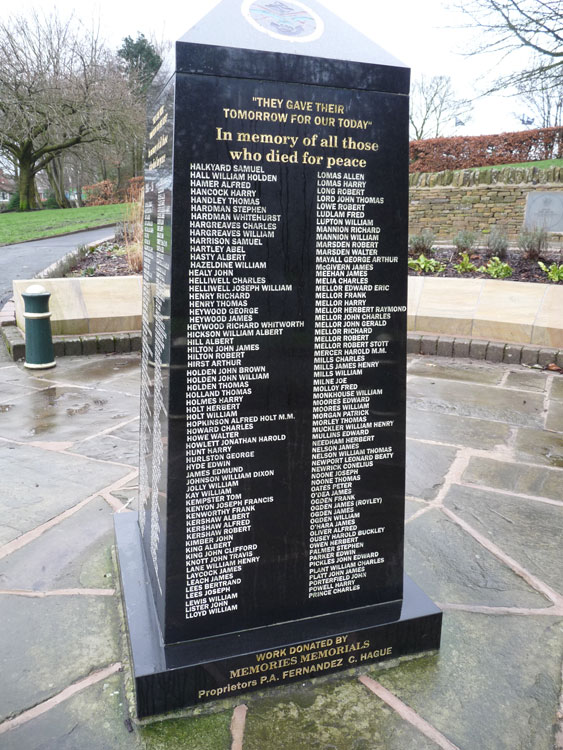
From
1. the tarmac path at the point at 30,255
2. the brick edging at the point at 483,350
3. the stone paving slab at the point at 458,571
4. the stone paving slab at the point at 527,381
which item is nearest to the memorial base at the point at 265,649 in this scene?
the stone paving slab at the point at 458,571

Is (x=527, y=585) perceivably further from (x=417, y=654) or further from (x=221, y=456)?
(x=221, y=456)

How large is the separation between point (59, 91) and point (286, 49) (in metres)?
27.9

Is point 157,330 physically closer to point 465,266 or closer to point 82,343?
point 82,343

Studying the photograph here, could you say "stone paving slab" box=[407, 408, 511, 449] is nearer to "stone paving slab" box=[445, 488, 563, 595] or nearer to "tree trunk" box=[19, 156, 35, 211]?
"stone paving slab" box=[445, 488, 563, 595]

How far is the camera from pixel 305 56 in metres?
1.72

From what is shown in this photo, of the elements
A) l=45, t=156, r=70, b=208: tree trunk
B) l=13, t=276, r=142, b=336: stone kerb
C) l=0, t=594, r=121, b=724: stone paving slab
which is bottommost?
l=0, t=594, r=121, b=724: stone paving slab

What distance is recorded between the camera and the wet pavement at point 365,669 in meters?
1.87

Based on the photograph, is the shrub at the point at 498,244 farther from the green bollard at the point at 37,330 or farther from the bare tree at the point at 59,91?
the bare tree at the point at 59,91

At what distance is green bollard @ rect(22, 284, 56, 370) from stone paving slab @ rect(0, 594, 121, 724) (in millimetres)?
Answer: 4131

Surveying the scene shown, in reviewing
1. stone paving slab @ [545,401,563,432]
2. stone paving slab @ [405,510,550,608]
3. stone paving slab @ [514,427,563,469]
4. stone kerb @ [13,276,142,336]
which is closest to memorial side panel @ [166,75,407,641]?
stone paving slab @ [405,510,550,608]

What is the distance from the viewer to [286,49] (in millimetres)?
1704

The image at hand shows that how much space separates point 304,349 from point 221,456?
1.45ft

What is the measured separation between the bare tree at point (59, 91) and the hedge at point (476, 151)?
45.3 ft

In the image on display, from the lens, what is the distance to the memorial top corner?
1.63 metres
